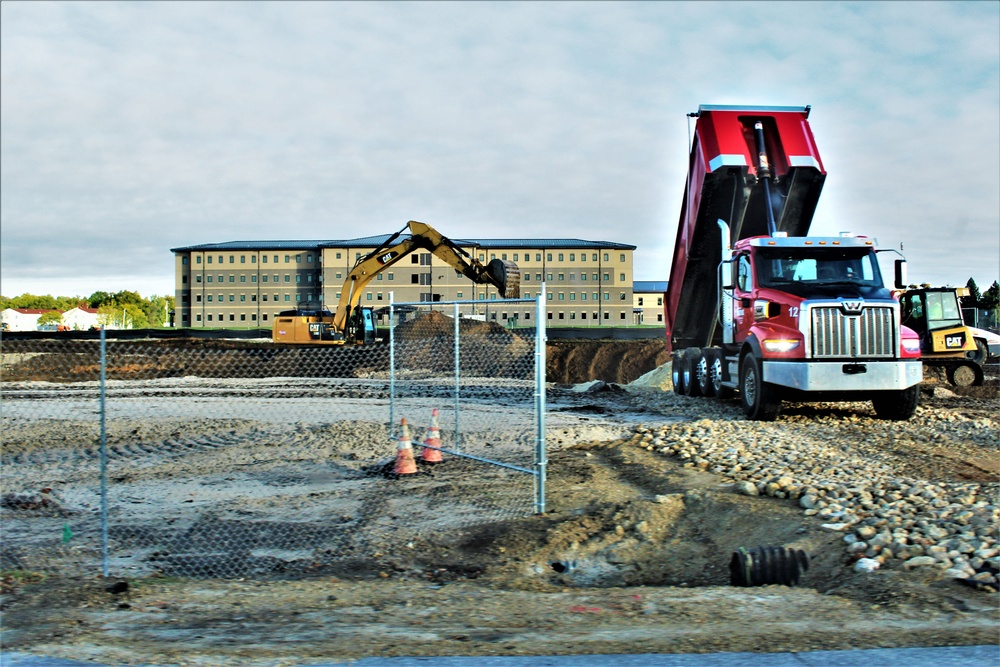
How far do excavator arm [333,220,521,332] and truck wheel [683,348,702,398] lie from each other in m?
6.27

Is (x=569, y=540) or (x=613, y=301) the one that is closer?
(x=569, y=540)

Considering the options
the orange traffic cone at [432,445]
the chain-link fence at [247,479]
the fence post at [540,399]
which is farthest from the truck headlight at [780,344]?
the fence post at [540,399]

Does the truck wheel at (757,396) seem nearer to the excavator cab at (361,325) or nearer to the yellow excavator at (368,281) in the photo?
the yellow excavator at (368,281)

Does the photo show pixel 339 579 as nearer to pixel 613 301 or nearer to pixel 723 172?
pixel 723 172

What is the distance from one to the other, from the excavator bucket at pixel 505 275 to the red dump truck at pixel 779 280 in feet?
22.7

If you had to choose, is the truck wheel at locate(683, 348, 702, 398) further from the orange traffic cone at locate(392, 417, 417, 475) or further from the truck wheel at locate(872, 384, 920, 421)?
the orange traffic cone at locate(392, 417, 417, 475)

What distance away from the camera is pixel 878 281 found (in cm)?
1326

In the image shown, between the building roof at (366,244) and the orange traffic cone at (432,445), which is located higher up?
the building roof at (366,244)

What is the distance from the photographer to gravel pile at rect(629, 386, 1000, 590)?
5875 mm

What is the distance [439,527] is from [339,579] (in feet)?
4.83

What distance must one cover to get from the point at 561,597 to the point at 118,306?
418ft

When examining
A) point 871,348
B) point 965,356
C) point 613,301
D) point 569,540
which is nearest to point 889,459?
point 871,348

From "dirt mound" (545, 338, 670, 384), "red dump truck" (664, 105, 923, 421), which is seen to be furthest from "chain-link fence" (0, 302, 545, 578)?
"dirt mound" (545, 338, 670, 384)

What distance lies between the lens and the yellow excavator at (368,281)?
23828 millimetres
